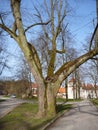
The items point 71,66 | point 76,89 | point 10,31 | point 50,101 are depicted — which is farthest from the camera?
point 76,89

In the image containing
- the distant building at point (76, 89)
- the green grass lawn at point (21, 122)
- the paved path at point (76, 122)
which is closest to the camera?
the paved path at point (76, 122)

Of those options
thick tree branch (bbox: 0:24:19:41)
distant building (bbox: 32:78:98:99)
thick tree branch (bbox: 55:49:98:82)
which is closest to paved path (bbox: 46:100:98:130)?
thick tree branch (bbox: 55:49:98:82)

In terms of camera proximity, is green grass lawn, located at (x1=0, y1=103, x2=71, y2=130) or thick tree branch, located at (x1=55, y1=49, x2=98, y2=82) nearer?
green grass lawn, located at (x1=0, y1=103, x2=71, y2=130)

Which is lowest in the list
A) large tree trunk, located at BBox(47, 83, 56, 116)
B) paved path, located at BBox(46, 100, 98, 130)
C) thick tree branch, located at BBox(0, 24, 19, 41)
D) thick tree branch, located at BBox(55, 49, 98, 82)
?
paved path, located at BBox(46, 100, 98, 130)

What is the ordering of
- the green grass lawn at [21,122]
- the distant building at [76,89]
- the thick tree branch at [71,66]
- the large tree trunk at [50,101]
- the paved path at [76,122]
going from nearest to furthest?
the paved path at [76,122]
the green grass lawn at [21,122]
the large tree trunk at [50,101]
the thick tree branch at [71,66]
the distant building at [76,89]

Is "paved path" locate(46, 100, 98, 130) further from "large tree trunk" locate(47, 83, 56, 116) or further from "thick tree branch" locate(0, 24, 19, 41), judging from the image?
"thick tree branch" locate(0, 24, 19, 41)

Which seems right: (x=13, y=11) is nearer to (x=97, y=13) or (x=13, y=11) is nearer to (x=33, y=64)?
(x=33, y=64)

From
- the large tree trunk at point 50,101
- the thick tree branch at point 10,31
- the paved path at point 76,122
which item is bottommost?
the paved path at point 76,122

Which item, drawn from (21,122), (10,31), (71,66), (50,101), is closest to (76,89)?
(71,66)

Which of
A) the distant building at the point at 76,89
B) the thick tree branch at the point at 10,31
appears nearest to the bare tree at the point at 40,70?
the thick tree branch at the point at 10,31

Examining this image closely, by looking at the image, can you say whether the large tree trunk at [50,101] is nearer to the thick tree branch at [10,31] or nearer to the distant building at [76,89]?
the thick tree branch at [10,31]

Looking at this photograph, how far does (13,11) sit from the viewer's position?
2034 cm

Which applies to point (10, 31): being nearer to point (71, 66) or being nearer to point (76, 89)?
point (71, 66)

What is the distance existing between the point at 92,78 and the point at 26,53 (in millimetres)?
48112
